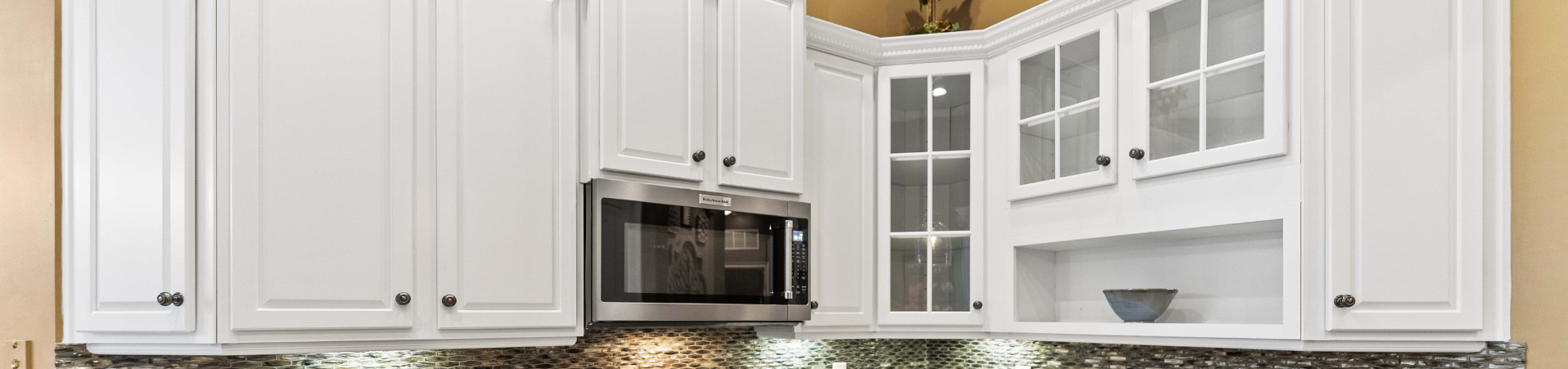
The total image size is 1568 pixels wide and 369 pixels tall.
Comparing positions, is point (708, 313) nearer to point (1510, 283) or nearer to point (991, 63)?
point (991, 63)

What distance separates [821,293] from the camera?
2570mm

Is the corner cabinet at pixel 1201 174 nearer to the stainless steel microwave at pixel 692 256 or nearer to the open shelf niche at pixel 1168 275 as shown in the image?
the open shelf niche at pixel 1168 275

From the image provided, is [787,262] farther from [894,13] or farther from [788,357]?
[894,13]

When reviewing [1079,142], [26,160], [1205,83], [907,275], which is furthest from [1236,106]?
[26,160]

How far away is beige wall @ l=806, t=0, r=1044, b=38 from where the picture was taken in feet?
10.2

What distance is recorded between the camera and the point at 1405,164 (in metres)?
1.90

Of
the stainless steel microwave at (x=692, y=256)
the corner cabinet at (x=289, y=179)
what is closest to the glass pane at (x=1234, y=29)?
the stainless steel microwave at (x=692, y=256)

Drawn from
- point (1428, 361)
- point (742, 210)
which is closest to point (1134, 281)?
point (1428, 361)

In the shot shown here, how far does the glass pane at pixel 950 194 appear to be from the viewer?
2672 millimetres

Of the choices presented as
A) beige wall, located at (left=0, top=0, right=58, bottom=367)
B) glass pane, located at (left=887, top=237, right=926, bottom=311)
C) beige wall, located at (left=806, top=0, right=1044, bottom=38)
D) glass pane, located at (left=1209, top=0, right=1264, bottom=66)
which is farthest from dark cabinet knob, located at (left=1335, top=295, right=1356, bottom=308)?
beige wall, located at (left=0, top=0, right=58, bottom=367)

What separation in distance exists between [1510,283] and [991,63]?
48.9 inches

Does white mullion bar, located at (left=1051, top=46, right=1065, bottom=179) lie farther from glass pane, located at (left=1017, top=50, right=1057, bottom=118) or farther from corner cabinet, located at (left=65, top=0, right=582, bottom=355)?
corner cabinet, located at (left=65, top=0, right=582, bottom=355)

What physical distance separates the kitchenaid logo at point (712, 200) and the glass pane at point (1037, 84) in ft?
2.65

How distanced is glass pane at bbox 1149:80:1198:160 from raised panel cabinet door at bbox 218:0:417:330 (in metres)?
1.56
